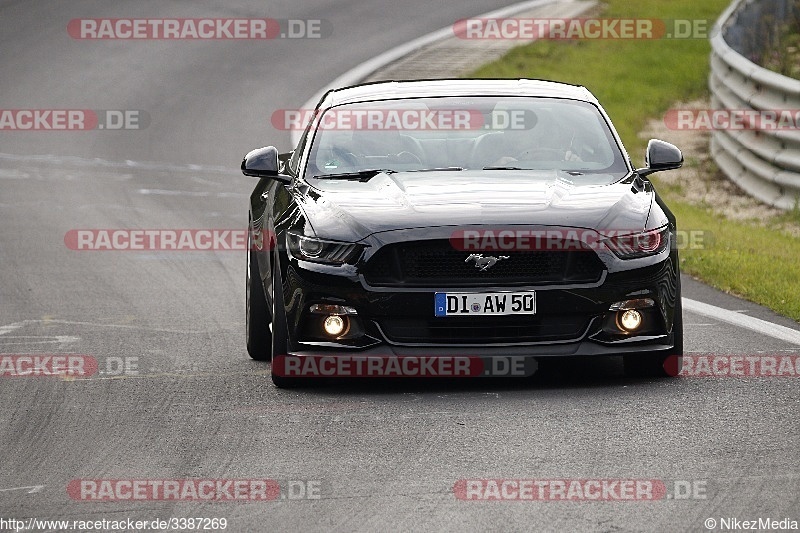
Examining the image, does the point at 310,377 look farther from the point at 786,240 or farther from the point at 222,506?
the point at 786,240

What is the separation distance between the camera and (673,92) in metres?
23.5

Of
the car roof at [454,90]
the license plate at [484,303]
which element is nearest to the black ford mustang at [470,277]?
the license plate at [484,303]

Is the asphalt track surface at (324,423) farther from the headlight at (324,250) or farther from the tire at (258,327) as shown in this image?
the headlight at (324,250)

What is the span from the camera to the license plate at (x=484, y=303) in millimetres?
8141

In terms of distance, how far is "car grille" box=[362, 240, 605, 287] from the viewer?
816 cm

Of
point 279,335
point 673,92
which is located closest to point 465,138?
point 279,335

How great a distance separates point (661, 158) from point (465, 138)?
111 centimetres

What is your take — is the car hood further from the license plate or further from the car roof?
the car roof

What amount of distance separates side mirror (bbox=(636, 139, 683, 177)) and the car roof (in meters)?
0.78

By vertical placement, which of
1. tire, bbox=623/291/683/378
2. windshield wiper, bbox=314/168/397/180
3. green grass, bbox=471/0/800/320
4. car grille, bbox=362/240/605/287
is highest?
windshield wiper, bbox=314/168/397/180

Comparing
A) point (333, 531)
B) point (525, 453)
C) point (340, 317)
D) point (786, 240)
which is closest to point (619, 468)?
point (525, 453)

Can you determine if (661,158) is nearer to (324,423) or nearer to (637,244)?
(637,244)

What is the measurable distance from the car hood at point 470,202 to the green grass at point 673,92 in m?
2.42

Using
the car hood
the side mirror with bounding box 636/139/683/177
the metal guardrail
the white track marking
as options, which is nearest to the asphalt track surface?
the white track marking
